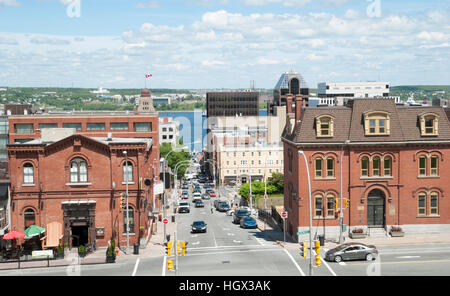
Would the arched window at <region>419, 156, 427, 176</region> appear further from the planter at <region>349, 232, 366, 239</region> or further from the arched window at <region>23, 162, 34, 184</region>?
the arched window at <region>23, 162, 34, 184</region>

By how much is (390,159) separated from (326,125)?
673cm

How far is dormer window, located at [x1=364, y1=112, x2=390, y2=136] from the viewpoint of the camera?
48.5 metres

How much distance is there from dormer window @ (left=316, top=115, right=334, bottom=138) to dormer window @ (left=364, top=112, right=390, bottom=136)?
3.36 metres

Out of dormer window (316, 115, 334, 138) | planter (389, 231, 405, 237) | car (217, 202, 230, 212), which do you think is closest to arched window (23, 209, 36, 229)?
dormer window (316, 115, 334, 138)

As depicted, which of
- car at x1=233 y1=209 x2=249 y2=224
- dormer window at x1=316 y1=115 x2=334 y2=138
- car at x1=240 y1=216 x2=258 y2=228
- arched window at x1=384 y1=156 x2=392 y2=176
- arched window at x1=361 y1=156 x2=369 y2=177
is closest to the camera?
dormer window at x1=316 y1=115 x2=334 y2=138

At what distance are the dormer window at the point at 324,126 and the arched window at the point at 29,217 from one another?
26.2 m

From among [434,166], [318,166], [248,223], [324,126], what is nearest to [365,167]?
[318,166]

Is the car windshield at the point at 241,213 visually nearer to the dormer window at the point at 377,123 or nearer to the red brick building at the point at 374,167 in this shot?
the red brick building at the point at 374,167

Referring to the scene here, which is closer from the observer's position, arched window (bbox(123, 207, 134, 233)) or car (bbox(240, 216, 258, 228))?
arched window (bbox(123, 207, 134, 233))

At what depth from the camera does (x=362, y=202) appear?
48.7 metres

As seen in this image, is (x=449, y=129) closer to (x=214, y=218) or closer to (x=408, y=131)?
(x=408, y=131)

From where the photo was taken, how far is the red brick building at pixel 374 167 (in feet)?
159

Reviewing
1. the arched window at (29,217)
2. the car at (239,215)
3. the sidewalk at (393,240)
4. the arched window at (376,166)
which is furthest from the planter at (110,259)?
the car at (239,215)

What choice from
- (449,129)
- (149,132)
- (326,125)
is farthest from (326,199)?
(149,132)
